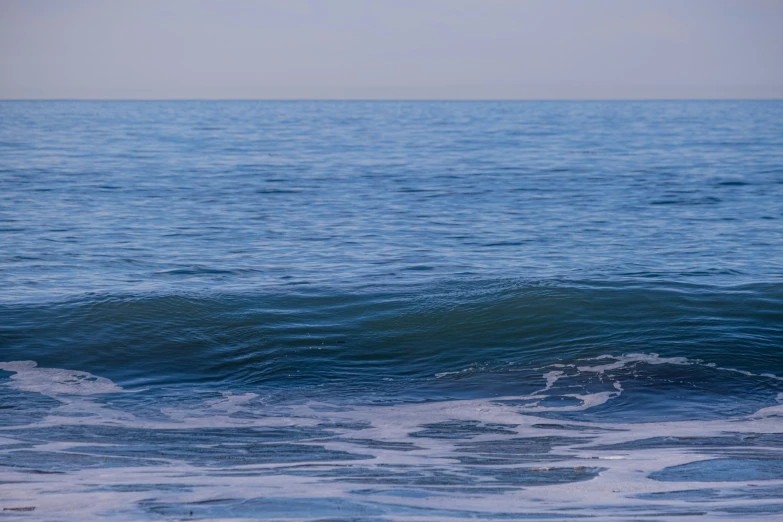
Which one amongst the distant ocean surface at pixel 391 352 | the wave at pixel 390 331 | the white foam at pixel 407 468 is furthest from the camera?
the wave at pixel 390 331

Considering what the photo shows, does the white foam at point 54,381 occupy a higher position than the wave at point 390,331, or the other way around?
the wave at point 390,331

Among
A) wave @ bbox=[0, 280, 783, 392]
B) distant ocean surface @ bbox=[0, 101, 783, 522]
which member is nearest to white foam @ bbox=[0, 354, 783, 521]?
distant ocean surface @ bbox=[0, 101, 783, 522]

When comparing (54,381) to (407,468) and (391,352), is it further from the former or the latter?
(407,468)

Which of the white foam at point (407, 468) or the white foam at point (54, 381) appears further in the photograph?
the white foam at point (54, 381)

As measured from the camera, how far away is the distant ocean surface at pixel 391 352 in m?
6.36

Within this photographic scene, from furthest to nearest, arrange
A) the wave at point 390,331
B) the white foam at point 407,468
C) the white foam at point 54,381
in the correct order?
the wave at point 390,331
the white foam at point 54,381
the white foam at point 407,468

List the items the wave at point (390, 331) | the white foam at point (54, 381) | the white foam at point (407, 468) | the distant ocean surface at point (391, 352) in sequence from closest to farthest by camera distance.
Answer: the white foam at point (407, 468)
the distant ocean surface at point (391, 352)
the white foam at point (54, 381)
the wave at point (390, 331)

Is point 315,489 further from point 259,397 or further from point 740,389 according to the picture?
point 740,389

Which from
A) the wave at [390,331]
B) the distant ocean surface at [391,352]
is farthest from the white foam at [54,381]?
the wave at [390,331]

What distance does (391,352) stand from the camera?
11.7 metres

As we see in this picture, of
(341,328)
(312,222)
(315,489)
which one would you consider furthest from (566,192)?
(315,489)

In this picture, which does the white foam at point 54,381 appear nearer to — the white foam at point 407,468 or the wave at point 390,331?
the white foam at point 407,468

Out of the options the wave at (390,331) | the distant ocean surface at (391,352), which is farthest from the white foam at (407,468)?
the wave at (390,331)

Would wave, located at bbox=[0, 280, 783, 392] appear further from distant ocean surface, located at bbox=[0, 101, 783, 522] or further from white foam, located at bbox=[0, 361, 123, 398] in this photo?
white foam, located at bbox=[0, 361, 123, 398]
